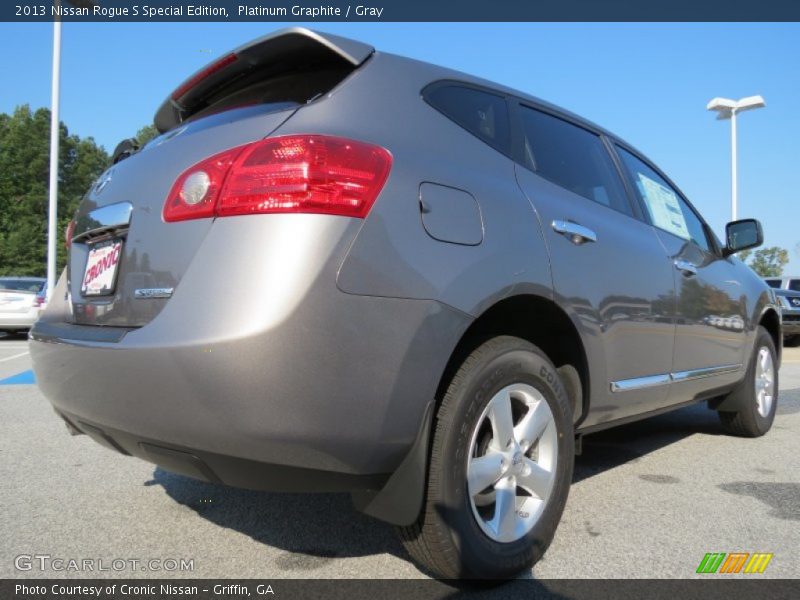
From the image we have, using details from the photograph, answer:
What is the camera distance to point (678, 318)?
3170 millimetres

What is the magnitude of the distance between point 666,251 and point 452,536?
1.99 m

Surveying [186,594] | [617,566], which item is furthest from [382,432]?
[617,566]

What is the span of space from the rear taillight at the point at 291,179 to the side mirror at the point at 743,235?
126 inches

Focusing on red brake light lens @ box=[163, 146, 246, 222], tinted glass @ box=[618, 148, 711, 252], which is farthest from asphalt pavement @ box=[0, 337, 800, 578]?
tinted glass @ box=[618, 148, 711, 252]

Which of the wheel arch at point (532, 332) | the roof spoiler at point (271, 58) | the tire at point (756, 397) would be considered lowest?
the tire at point (756, 397)

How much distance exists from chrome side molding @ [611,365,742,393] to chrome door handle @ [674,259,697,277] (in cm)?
50

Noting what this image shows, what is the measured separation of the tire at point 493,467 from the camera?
189 cm

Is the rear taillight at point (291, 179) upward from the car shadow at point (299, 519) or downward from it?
upward

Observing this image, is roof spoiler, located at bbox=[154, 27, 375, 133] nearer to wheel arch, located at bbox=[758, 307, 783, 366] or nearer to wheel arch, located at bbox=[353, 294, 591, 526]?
wheel arch, located at bbox=[353, 294, 591, 526]

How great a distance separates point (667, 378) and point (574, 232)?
109cm

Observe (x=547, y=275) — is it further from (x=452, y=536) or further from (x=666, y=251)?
(x=666, y=251)

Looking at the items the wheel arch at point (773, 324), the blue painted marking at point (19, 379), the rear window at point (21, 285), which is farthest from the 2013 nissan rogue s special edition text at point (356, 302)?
the rear window at point (21, 285)

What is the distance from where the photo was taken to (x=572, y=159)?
2.90 meters

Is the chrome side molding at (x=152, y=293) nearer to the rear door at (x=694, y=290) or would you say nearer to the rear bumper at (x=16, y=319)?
the rear door at (x=694, y=290)
